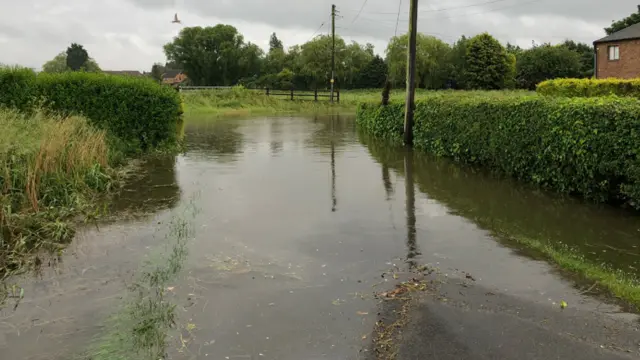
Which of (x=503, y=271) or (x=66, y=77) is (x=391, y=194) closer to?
(x=503, y=271)

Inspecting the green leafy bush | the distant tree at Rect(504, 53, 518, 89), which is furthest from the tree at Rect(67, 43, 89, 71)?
the green leafy bush

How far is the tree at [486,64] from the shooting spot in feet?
184

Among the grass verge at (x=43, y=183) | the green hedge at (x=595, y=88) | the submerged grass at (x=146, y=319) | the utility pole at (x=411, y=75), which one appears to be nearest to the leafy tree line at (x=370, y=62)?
the green hedge at (x=595, y=88)

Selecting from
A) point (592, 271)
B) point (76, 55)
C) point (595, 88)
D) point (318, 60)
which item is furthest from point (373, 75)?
point (592, 271)

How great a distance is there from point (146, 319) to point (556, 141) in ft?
25.0

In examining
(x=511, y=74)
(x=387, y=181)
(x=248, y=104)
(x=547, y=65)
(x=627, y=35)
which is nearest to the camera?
(x=387, y=181)

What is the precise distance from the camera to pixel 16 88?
44.2ft

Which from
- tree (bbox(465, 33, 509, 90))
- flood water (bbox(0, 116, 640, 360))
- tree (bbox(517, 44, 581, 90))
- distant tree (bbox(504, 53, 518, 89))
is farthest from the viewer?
tree (bbox(465, 33, 509, 90))

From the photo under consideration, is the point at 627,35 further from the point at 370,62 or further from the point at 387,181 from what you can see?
the point at 370,62

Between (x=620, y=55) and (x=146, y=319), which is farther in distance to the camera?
(x=620, y=55)

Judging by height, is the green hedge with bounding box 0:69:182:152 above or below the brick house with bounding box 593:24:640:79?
below

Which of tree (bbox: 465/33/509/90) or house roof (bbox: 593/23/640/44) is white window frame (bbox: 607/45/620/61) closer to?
house roof (bbox: 593/23/640/44)

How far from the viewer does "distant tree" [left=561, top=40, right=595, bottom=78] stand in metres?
54.5

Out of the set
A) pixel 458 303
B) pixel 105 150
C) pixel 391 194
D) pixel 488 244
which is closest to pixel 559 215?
pixel 488 244
